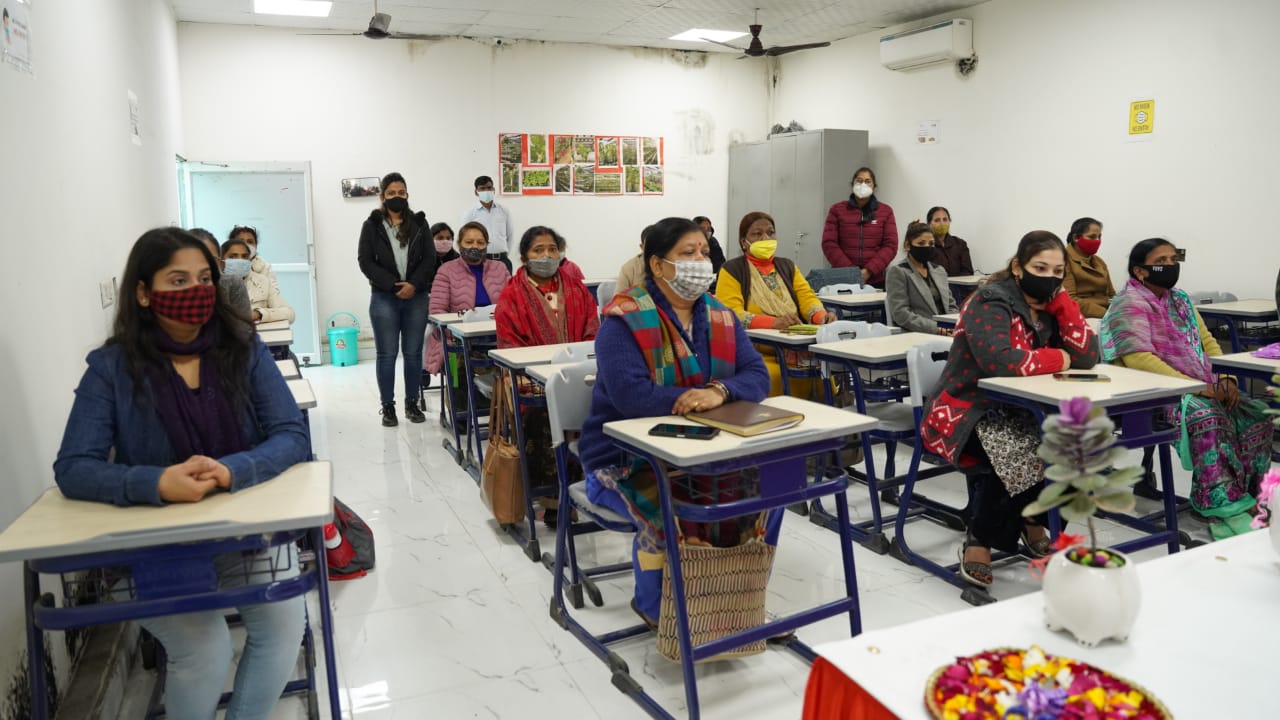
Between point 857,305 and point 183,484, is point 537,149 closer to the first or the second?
point 857,305

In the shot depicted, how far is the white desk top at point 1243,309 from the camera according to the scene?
531 cm

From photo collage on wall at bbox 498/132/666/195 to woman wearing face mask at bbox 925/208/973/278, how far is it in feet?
11.1

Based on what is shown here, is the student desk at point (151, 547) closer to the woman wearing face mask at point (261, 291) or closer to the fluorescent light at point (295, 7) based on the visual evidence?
the woman wearing face mask at point (261, 291)

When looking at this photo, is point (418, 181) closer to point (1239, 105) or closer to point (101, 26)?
point (101, 26)

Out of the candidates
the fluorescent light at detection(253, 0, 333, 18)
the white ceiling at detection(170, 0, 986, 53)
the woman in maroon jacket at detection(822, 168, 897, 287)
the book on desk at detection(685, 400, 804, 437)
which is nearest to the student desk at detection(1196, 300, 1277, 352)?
the woman in maroon jacket at detection(822, 168, 897, 287)

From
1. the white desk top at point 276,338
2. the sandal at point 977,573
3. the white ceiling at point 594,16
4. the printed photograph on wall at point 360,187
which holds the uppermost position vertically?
the white ceiling at point 594,16

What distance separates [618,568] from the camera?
3.27m

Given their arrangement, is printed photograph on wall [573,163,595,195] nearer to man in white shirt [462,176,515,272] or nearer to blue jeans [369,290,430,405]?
man in white shirt [462,176,515,272]

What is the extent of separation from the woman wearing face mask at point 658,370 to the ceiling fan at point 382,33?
5.16 meters

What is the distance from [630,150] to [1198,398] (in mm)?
7268

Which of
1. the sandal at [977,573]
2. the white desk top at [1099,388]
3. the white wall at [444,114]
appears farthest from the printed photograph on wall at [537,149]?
the sandal at [977,573]

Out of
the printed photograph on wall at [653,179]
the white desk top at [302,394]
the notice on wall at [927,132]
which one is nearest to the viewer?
the white desk top at [302,394]

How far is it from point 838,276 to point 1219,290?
8.73 ft

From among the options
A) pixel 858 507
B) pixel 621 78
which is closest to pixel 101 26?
pixel 858 507
